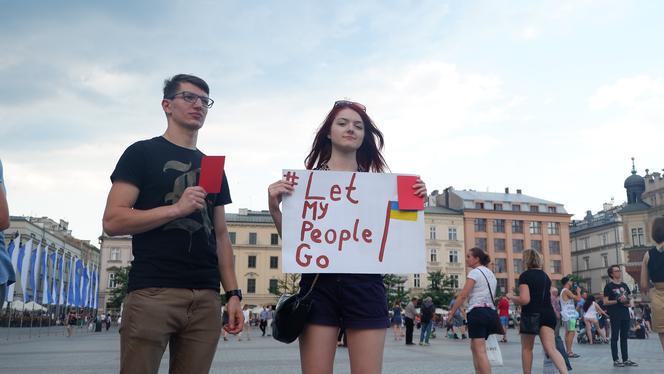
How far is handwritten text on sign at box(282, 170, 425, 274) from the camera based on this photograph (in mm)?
3609

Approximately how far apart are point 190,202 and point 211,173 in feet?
0.75

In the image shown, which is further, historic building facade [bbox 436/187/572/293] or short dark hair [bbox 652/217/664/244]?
historic building facade [bbox 436/187/572/293]

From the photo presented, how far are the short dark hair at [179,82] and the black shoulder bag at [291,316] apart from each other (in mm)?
1455

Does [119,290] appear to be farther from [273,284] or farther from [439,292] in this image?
[439,292]

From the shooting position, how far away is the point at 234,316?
3793mm

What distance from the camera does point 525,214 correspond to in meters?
86.1

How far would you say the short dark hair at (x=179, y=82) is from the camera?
12.6ft

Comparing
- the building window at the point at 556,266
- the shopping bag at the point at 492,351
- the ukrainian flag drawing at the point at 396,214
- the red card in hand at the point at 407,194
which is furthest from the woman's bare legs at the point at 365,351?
the building window at the point at 556,266

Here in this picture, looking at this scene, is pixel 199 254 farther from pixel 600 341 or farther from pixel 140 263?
pixel 600 341

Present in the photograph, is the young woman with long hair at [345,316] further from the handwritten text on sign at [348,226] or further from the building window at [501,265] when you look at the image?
the building window at [501,265]

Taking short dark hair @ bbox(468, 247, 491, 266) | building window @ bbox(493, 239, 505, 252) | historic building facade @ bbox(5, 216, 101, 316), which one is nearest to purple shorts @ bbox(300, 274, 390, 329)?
short dark hair @ bbox(468, 247, 491, 266)

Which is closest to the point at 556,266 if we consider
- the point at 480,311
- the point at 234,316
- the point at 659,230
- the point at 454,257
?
the point at 454,257

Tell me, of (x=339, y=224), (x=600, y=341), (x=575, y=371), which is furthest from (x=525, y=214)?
(x=339, y=224)

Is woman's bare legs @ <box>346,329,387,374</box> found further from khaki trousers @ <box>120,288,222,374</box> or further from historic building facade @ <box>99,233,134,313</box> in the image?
historic building facade @ <box>99,233,134,313</box>
